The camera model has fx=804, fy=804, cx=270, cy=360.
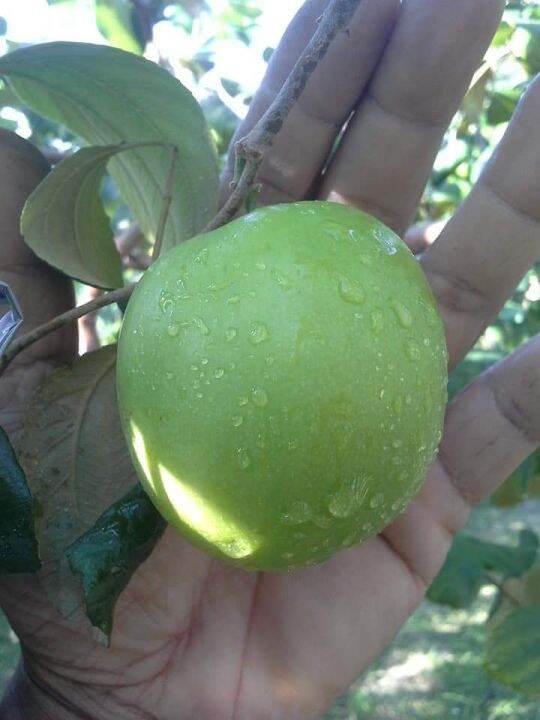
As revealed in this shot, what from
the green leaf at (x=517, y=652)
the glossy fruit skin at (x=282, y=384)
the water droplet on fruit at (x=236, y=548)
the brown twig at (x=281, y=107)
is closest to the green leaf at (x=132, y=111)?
the brown twig at (x=281, y=107)

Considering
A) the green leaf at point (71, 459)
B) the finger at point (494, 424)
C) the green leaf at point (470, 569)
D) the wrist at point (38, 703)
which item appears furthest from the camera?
the green leaf at point (470, 569)

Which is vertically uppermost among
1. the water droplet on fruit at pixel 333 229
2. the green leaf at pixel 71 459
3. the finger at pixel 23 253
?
the water droplet on fruit at pixel 333 229

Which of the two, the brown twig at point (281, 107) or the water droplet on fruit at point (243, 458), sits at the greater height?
the brown twig at point (281, 107)

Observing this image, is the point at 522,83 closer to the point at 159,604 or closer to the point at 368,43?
the point at 368,43

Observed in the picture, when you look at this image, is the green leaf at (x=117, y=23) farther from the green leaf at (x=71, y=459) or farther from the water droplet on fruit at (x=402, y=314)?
the water droplet on fruit at (x=402, y=314)

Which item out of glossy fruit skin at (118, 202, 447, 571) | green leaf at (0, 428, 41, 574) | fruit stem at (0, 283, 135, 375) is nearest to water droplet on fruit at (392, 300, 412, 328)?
glossy fruit skin at (118, 202, 447, 571)

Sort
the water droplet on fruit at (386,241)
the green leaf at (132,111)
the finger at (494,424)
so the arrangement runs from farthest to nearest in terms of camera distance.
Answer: the finger at (494,424) < the green leaf at (132,111) < the water droplet on fruit at (386,241)

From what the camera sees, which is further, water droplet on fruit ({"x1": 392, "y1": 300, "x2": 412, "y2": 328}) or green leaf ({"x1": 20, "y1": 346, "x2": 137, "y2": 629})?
green leaf ({"x1": 20, "y1": 346, "x2": 137, "y2": 629})

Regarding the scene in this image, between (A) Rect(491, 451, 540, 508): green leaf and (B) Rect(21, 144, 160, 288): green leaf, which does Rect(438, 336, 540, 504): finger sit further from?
(B) Rect(21, 144, 160, 288): green leaf
